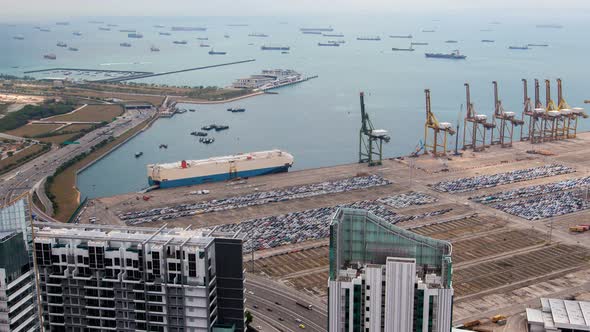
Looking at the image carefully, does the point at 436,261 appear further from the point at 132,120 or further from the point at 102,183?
the point at 132,120

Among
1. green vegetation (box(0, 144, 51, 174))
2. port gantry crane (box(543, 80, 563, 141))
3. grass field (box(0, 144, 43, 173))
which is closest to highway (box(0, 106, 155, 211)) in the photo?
green vegetation (box(0, 144, 51, 174))

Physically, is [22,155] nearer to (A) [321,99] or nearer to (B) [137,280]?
(B) [137,280]

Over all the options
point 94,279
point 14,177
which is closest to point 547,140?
point 14,177

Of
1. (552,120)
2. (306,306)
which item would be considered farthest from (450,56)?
(306,306)

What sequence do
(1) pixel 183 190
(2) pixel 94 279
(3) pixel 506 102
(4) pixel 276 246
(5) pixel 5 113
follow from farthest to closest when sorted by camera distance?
1. (3) pixel 506 102
2. (5) pixel 5 113
3. (1) pixel 183 190
4. (4) pixel 276 246
5. (2) pixel 94 279

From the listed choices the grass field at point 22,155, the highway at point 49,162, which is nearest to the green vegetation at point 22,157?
the grass field at point 22,155
